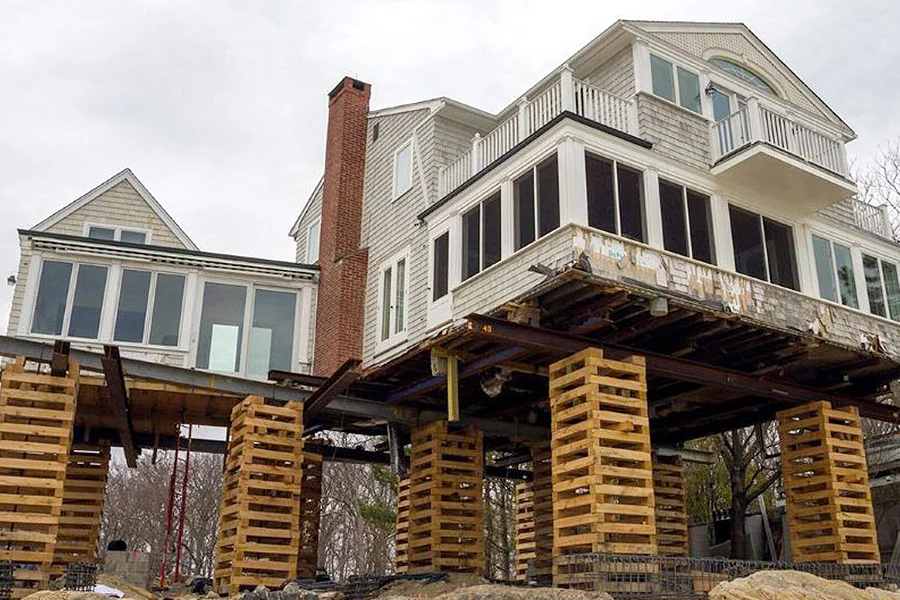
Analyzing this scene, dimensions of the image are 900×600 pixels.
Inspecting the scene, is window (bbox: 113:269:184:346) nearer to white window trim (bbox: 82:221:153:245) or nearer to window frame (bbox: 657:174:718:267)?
white window trim (bbox: 82:221:153:245)

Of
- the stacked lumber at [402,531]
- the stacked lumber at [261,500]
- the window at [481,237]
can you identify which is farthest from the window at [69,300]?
the window at [481,237]

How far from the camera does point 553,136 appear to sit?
1466 cm

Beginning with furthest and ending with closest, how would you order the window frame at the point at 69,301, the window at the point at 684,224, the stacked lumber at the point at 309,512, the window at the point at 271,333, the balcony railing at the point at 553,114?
the window at the point at 271,333, the stacked lumber at the point at 309,512, the window frame at the point at 69,301, the window at the point at 684,224, the balcony railing at the point at 553,114

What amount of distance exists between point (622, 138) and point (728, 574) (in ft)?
24.8

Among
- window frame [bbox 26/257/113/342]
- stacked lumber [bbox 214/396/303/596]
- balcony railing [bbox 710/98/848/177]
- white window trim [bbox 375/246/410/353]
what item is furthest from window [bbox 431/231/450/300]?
window frame [bbox 26/257/113/342]

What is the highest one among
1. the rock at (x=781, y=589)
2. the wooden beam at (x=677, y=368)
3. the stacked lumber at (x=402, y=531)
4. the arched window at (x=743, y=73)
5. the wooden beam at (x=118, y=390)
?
the arched window at (x=743, y=73)

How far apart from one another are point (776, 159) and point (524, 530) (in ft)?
40.4

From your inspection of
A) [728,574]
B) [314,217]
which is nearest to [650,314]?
[728,574]

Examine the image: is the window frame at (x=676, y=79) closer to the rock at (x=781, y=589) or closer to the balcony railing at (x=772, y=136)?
the balcony railing at (x=772, y=136)

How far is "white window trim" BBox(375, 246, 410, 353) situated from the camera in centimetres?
1856

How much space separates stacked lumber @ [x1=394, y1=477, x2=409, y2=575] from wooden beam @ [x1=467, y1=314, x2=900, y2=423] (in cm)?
653

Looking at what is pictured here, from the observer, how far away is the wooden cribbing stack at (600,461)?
1293 cm

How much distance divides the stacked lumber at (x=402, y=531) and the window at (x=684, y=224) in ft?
28.1

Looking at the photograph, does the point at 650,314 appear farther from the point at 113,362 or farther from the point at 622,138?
the point at 113,362
